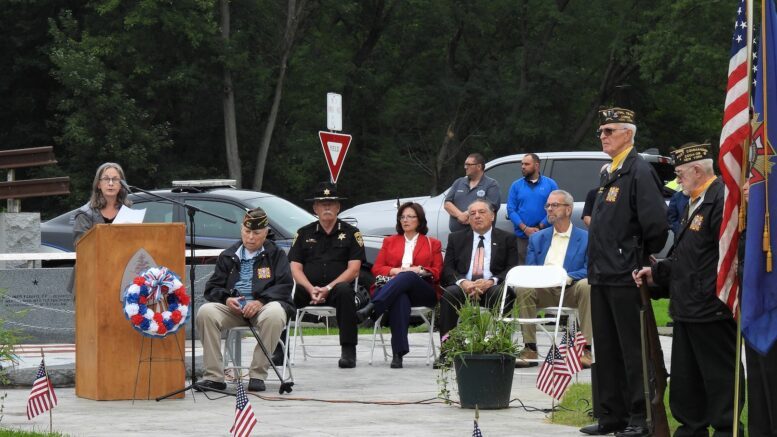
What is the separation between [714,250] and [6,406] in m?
5.24

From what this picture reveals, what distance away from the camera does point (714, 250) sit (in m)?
7.60

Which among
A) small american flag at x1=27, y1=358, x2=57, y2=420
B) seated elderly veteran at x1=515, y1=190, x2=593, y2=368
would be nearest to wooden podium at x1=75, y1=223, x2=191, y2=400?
small american flag at x1=27, y1=358, x2=57, y2=420

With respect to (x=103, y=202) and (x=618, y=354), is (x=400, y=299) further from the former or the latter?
(x=618, y=354)

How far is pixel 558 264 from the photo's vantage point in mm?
12688

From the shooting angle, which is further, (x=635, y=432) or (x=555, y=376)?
(x=555, y=376)

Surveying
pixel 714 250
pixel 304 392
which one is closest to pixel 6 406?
pixel 304 392

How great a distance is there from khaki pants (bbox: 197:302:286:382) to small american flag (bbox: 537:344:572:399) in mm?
2861

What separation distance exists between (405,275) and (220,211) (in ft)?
13.6

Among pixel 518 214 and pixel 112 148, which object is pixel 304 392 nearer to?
pixel 518 214

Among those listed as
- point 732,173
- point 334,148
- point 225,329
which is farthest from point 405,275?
point 732,173

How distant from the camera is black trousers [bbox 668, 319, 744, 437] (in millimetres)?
7531

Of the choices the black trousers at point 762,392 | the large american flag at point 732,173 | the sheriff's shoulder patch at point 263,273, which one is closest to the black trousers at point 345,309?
the sheriff's shoulder patch at point 263,273

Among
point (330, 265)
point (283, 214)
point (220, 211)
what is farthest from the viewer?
point (283, 214)

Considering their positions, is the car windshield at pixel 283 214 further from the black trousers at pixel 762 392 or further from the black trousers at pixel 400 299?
the black trousers at pixel 762 392
